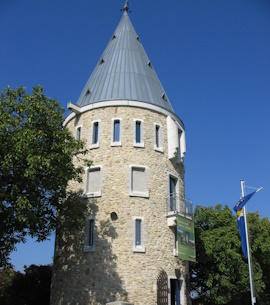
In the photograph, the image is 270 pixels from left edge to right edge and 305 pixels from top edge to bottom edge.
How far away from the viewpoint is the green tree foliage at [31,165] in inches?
723

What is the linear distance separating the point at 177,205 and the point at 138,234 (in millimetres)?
3759

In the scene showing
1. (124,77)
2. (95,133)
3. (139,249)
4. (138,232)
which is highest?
(124,77)

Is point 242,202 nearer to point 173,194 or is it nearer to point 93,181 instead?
point 173,194

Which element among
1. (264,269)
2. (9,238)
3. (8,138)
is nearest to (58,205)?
(9,238)

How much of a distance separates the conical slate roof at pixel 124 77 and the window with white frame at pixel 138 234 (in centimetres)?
854

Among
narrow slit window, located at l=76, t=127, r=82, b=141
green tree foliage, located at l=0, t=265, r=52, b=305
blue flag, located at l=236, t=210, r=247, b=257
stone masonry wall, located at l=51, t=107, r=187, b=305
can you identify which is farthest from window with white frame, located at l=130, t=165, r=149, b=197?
green tree foliage, located at l=0, t=265, r=52, b=305

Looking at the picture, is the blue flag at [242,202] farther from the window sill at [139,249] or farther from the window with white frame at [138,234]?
the window sill at [139,249]

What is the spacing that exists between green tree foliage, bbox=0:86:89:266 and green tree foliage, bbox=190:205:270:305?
46.1ft

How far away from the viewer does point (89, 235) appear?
79.9 ft

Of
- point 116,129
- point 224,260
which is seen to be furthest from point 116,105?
point 224,260

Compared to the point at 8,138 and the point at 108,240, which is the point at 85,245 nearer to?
the point at 108,240

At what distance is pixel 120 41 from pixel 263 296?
83.6 ft

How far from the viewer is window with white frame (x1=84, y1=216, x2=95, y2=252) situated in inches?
937

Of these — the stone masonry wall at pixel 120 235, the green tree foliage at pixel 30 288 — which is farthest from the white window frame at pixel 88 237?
the green tree foliage at pixel 30 288
